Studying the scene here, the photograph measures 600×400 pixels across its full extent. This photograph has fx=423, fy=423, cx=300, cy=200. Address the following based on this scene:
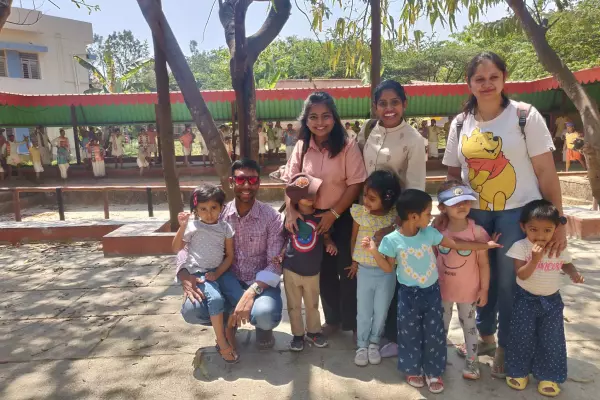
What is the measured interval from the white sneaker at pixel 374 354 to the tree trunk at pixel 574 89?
4.86 metres

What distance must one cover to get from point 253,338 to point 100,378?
0.98m

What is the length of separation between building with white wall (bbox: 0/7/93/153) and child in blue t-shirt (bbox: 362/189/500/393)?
21.8 meters

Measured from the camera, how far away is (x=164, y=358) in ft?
9.04

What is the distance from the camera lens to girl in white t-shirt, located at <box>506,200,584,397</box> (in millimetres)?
2154

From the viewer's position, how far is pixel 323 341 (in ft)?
9.18

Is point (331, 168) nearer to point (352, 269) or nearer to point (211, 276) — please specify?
point (352, 269)

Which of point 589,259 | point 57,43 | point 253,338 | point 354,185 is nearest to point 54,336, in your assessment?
point 253,338

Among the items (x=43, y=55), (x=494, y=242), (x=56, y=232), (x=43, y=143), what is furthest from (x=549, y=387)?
(x=43, y=55)

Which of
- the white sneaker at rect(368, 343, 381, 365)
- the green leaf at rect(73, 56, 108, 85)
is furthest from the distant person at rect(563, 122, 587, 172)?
the green leaf at rect(73, 56, 108, 85)

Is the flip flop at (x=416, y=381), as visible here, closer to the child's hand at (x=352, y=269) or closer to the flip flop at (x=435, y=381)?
the flip flop at (x=435, y=381)

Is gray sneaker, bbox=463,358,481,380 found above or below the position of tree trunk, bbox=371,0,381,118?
below

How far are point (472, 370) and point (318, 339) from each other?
0.95 meters

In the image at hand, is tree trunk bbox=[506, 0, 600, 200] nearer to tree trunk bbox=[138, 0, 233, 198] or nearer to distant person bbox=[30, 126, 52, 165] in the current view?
tree trunk bbox=[138, 0, 233, 198]

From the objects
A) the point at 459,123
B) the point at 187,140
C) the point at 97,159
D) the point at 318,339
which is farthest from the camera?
the point at 187,140
